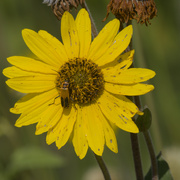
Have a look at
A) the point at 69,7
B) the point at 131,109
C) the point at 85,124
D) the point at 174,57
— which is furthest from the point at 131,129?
the point at 174,57

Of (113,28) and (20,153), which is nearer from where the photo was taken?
(113,28)

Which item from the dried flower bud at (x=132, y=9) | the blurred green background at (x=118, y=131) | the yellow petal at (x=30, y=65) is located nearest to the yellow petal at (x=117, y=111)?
the yellow petal at (x=30, y=65)

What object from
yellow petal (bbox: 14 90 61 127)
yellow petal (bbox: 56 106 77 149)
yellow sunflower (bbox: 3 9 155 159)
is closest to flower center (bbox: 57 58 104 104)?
yellow sunflower (bbox: 3 9 155 159)

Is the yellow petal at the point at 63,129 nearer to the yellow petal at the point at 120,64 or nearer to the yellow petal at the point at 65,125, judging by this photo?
the yellow petal at the point at 65,125

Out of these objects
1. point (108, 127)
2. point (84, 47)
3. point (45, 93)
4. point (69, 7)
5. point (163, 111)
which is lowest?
point (163, 111)

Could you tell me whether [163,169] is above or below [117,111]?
below

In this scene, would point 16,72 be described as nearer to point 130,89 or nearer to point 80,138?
point 80,138

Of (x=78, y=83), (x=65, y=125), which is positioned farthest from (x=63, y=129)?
(x=78, y=83)

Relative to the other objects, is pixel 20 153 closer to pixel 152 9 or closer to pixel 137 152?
pixel 137 152
